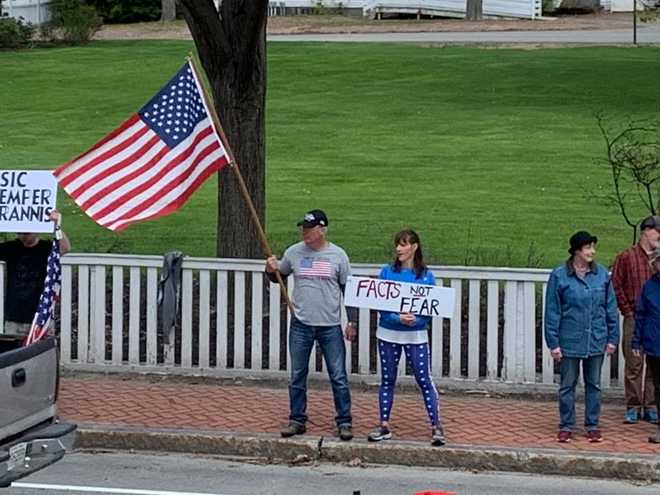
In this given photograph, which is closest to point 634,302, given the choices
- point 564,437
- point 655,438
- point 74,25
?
point 655,438

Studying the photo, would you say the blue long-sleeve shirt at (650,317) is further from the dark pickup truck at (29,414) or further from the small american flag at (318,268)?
the dark pickup truck at (29,414)

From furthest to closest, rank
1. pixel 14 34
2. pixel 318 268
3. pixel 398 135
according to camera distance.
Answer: pixel 14 34, pixel 398 135, pixel 318 268

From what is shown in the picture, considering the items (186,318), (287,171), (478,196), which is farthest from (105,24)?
(186,318)

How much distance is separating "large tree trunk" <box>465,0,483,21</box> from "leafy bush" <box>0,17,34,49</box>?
17.7 meters

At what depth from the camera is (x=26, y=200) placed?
34.2 ft

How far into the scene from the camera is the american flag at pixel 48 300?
9.74 metres

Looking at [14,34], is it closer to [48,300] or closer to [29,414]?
[48,300]

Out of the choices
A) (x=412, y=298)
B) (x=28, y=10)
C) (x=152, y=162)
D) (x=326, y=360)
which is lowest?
(x=326, y=360)

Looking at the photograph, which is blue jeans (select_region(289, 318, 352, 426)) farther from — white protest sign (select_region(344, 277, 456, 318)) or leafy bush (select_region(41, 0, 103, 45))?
leafy bush (select_region(41, 0, 103, 45))

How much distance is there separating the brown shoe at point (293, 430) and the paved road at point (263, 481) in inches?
13.5

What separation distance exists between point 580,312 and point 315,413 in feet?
8.29

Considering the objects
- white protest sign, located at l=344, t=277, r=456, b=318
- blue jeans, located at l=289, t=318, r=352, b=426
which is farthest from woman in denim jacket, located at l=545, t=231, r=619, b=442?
blue jeans, located at l=289, t=318, r=352, b=426

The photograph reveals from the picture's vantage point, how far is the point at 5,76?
3856 cm

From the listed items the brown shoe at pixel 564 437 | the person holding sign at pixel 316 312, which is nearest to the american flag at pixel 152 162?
the person holding sign at pixel 316 312
